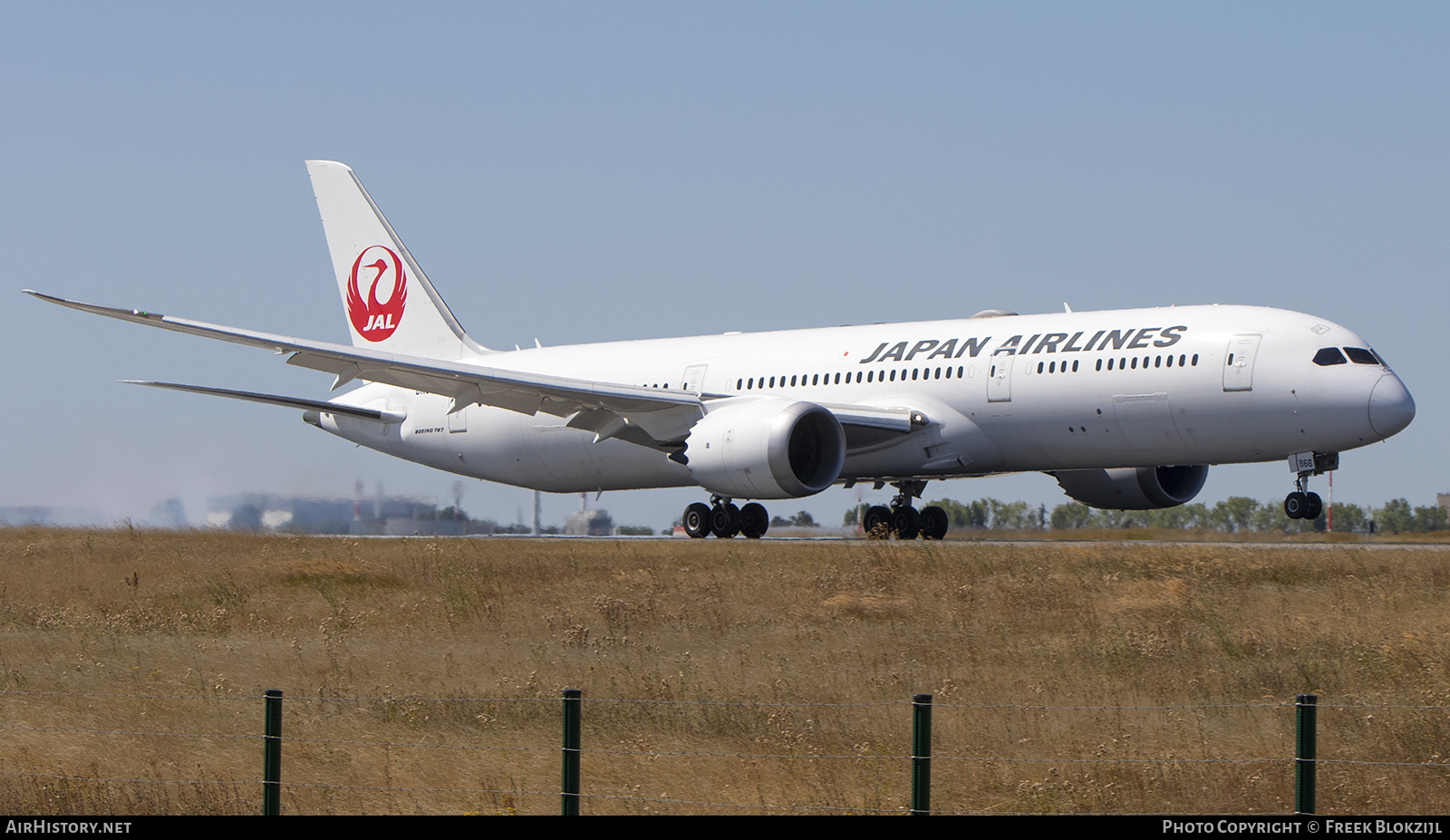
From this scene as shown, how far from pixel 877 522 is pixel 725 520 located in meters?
3.08

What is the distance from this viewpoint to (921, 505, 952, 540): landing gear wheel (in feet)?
99.7

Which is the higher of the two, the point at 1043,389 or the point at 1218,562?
the point at 1043,389

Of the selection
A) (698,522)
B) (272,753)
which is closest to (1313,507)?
(698,522)

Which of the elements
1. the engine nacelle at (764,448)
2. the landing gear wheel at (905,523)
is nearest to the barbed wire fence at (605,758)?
the engine nacelle at (764,448)

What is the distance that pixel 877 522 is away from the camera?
101ft

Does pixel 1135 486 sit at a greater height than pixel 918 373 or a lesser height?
lesser

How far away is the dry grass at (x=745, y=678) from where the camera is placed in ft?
37.2

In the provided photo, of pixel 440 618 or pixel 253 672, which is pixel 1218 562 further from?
pixel 253 672

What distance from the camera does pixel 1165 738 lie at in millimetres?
12672

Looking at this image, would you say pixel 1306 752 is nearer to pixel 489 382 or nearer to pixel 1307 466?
pixel 1307 466

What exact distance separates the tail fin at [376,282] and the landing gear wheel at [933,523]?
1290cm

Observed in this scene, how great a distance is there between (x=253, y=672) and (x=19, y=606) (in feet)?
23.1
